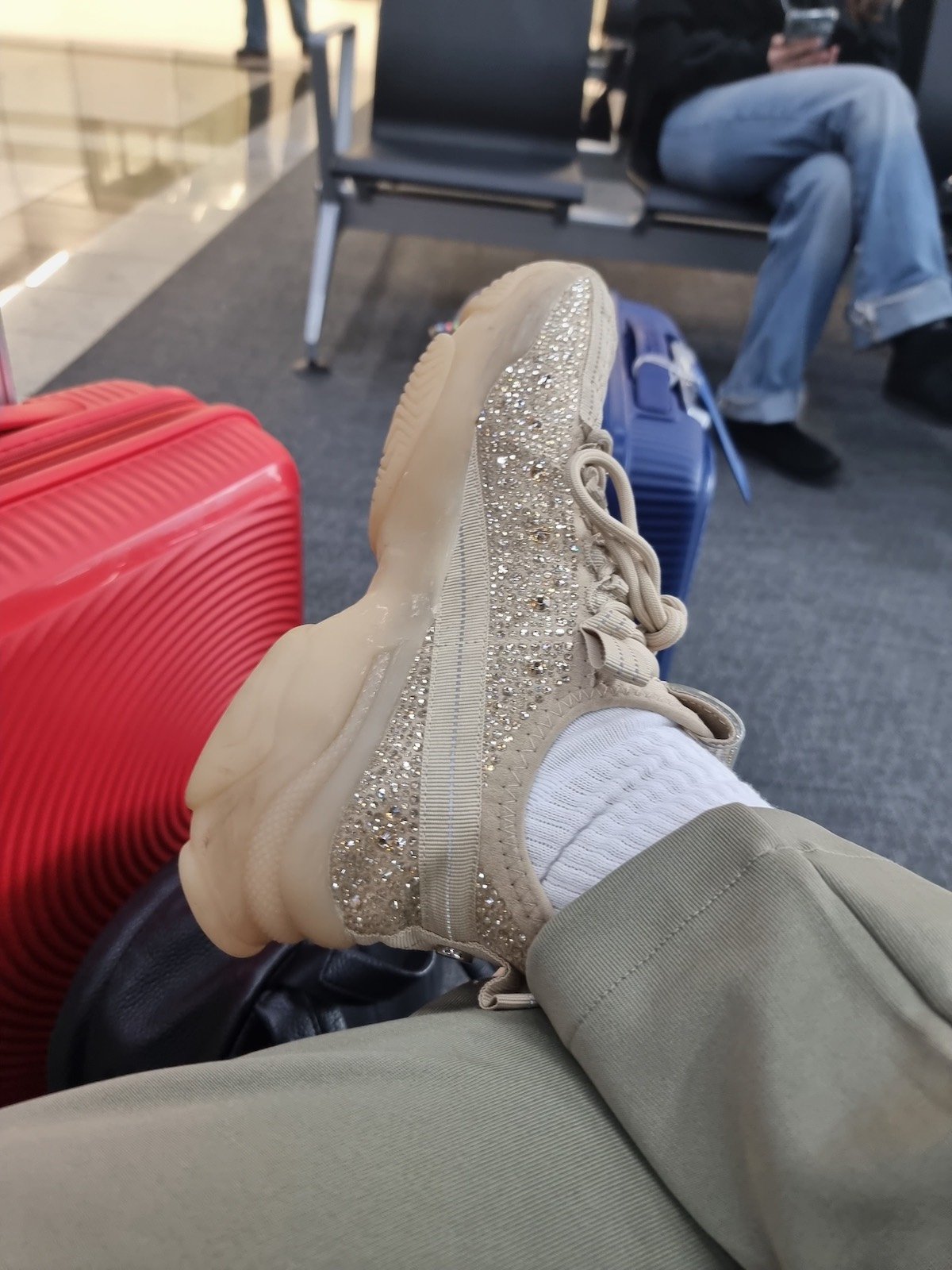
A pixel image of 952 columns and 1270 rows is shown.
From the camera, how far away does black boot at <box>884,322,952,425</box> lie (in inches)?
58.6

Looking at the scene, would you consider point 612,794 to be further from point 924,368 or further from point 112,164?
point 112,164

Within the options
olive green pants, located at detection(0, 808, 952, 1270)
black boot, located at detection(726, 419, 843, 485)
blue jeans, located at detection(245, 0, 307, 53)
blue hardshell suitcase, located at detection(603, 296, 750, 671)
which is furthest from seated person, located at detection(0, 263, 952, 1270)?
blue jeans, located at detection(245, 0, 307, 53)

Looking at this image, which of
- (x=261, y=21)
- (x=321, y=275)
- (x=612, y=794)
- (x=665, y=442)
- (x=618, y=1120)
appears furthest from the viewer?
(x=261, y=21)

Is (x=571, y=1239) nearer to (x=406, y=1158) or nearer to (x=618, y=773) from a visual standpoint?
(x=406, y=1158)

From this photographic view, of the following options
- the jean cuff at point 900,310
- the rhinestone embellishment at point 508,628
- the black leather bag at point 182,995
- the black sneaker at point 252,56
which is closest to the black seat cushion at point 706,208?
the jean cuff at point 900,310

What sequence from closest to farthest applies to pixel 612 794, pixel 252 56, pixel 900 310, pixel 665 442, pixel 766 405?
pixel 612 794 → pixel 665 442 → pixel 900 310 → pixel 766 405 → pixel 252 56

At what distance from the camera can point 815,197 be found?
148 centimetres

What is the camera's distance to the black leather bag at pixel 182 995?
0.52m

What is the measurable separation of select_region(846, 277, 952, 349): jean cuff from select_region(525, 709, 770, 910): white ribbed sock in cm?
117

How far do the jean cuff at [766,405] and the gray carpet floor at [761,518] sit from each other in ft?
0.34

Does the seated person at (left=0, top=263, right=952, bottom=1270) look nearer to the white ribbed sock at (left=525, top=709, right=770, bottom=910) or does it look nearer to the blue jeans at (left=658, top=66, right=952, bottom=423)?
the white ribbed sock at (left=525, top=709, right=770, bottom=910)

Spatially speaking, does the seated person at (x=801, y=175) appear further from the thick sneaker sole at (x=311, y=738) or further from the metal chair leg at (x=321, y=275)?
the thick sneaker sole at (x=311, y=738)

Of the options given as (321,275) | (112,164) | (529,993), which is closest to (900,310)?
(321,275)

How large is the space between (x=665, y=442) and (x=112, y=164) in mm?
2485
